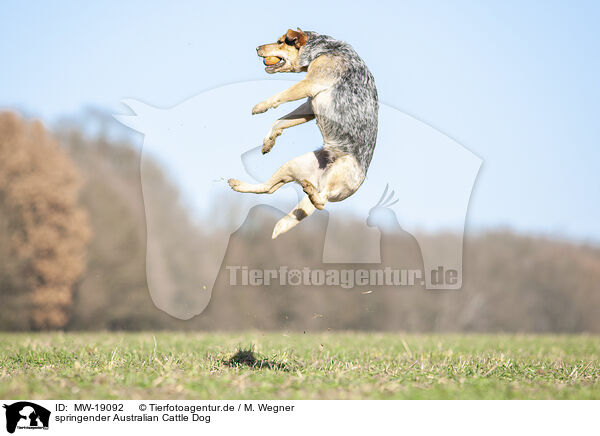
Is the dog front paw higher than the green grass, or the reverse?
the dog front paw

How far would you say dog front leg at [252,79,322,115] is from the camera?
258 inches

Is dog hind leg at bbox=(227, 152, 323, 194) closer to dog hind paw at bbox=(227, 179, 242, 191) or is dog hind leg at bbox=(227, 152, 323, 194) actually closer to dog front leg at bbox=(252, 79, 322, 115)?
dog hind paw at bbox=(227, 179, 242, 191)

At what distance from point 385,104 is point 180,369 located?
14.1 ft

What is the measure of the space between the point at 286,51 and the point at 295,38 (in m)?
0.19

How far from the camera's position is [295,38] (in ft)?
22.9

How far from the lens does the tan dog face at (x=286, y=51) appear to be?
275 inches

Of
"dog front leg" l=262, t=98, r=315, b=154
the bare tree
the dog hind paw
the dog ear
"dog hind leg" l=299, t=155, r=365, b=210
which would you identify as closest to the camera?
"dog hind leg" l=299, t=155, r=365, b=210

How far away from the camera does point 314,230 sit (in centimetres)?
3084

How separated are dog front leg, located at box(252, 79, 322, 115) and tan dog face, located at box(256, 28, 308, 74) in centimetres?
56
